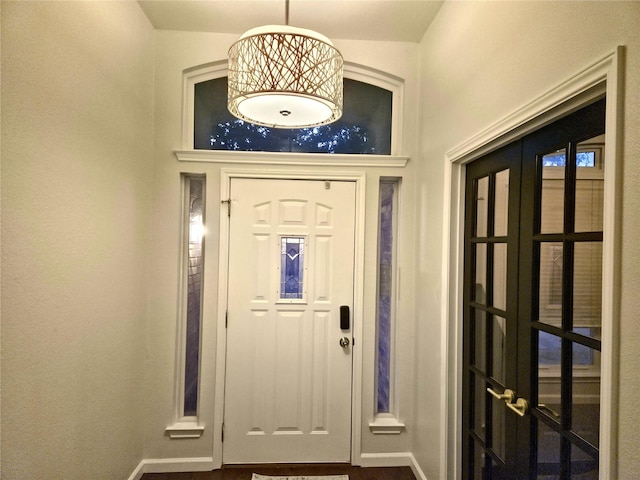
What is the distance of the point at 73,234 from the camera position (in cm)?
160

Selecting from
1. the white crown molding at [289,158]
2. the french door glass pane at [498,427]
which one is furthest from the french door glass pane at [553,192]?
the white crown molding at [289,158]

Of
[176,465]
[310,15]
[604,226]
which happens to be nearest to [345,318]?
[176,465]

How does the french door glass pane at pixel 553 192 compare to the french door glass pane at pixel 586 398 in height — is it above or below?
above

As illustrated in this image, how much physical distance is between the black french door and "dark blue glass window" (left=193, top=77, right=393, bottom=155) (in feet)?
3.03

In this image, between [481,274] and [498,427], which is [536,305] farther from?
[498,427]

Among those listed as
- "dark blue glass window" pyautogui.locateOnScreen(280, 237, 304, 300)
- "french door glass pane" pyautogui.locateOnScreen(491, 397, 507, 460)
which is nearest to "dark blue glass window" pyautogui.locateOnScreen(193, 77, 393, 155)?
"dark blue glass window" pyautogui.locateOnScreen(280, 237, 304, 300)

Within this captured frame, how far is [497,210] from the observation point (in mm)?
1684

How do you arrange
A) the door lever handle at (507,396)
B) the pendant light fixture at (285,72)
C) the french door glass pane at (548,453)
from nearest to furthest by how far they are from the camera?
the french door glass pane at (548,453) < the pendant light fixture at (285,72) < the door lever handle at (507,396)

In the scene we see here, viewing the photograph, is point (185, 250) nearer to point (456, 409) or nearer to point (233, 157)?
point (233, 157)

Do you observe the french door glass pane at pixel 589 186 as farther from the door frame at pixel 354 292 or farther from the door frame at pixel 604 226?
the door frame at pixel 354 292

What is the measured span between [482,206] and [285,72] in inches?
45.8

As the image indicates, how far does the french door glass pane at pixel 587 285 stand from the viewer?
43.7 inches

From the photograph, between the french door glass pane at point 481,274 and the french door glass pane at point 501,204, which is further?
the french door glass pane at point 481,274

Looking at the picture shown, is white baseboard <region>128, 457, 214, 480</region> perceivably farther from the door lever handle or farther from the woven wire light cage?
the woven wire light cage
